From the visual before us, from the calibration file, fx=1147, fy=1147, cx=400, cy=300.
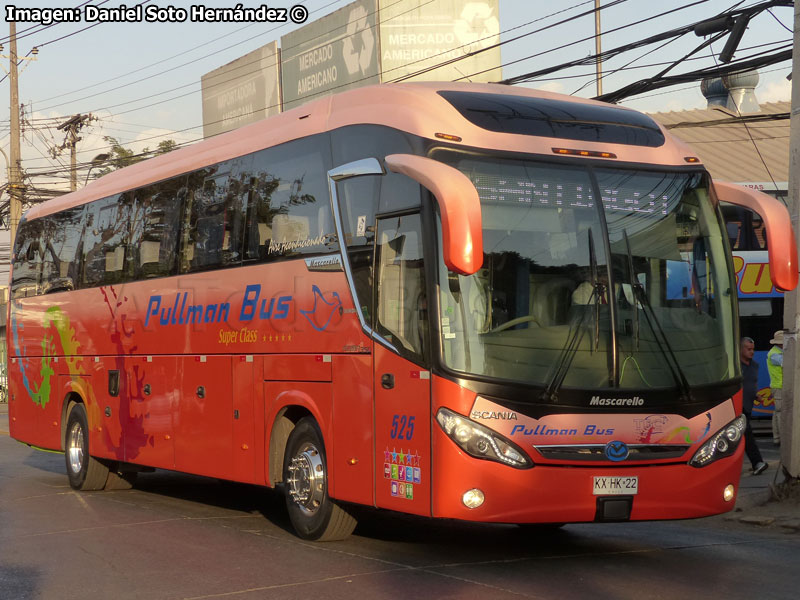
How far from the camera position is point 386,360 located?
8.84 m

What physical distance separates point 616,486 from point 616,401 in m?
0.61

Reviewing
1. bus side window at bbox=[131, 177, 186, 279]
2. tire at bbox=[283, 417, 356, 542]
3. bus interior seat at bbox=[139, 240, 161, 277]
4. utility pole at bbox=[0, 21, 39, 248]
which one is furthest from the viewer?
utility pole at bbox=[0, 21, 39, 248]

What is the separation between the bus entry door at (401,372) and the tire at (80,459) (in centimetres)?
721

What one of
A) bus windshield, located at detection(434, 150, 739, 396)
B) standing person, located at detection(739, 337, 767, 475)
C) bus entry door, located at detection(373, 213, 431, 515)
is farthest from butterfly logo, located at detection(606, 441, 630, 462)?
standing person, located at detection(739, 337, 767, 475)

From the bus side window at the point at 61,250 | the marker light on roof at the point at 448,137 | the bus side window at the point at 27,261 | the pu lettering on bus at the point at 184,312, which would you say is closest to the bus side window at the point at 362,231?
the marker light on roof at the point at 448,137

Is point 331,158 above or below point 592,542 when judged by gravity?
above

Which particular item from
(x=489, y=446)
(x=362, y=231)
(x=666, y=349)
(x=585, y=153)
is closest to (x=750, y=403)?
(x=666, y=349)

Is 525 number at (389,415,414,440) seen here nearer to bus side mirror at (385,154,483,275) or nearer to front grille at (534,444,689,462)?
front grille at (534,444,689,462)

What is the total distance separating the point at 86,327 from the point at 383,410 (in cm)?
735

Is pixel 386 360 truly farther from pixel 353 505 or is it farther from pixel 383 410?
Answer: pixel 353 505

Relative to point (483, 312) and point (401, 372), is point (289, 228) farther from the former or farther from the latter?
point (483, 312)

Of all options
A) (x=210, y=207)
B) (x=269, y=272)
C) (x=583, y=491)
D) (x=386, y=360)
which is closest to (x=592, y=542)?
(x=583, y=491)

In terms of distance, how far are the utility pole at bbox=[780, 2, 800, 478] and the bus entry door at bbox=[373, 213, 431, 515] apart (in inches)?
187

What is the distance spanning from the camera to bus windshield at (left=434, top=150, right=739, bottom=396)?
8.17 meters
